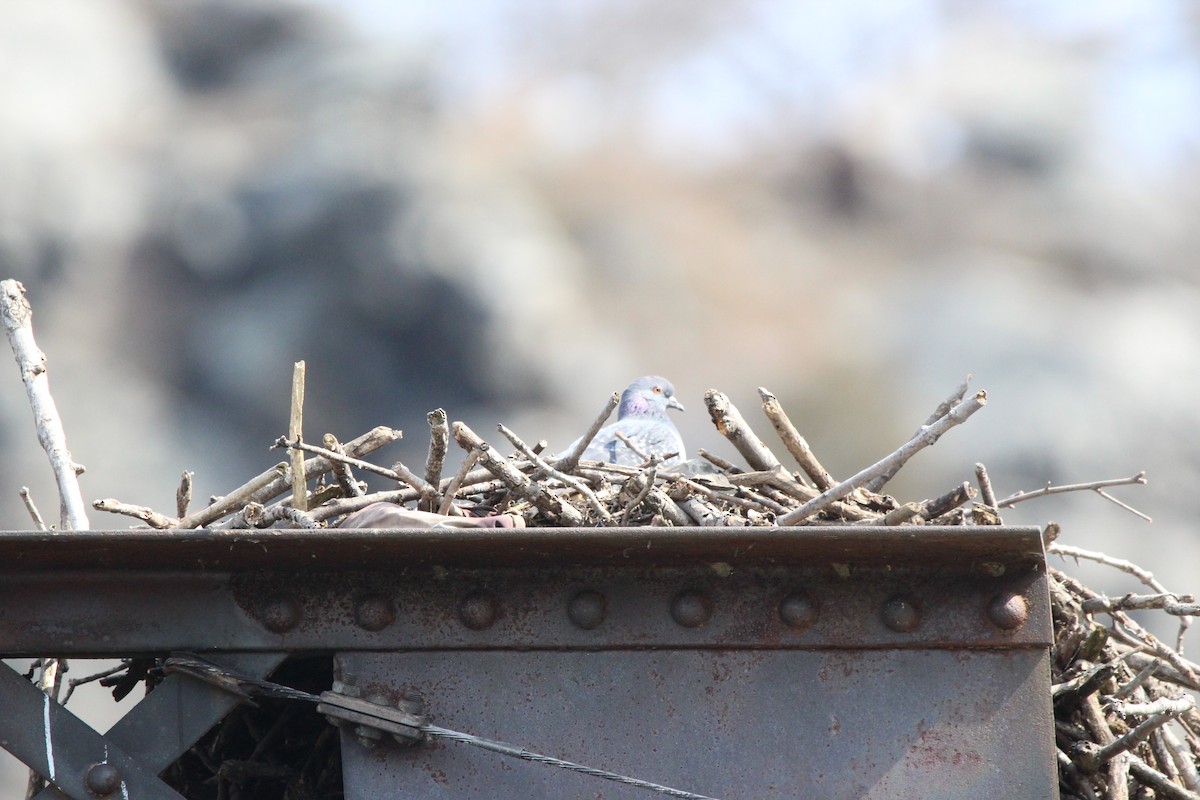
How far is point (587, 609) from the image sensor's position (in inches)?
110

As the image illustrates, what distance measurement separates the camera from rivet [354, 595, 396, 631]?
2781 mm

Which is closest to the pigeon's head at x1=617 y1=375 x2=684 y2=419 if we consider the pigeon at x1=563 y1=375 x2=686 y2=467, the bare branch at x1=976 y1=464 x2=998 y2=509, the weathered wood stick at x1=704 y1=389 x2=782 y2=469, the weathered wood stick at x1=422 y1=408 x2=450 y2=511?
the pigeon at x1=563 y1=375 x2=686 y2=467

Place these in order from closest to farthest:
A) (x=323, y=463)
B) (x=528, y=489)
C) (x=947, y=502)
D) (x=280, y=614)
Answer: (x=280, y=614)
(x=528, y=489)
(x=947, y=502)
(x=323, y=463)

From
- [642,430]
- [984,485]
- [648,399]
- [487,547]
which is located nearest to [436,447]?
[487,547]

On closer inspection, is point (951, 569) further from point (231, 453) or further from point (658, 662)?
point (231, 453)

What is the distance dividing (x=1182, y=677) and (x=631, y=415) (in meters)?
3.99

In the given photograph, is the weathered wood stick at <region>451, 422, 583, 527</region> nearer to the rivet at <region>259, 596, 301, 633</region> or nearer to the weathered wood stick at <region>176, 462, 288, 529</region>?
the rivet at <region>259, 596, 301, 633</region>

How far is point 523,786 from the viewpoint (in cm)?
274

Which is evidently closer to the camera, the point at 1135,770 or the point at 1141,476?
the point at 1135,770

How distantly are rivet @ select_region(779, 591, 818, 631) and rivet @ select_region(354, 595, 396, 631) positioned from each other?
0.81 m

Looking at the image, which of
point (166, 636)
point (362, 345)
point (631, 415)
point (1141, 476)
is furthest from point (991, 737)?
point (362, 345)

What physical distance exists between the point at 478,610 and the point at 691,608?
0.44m

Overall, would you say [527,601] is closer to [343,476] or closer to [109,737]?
[109,737]

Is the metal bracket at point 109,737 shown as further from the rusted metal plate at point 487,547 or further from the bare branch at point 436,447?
the bare branch at point 436,447
